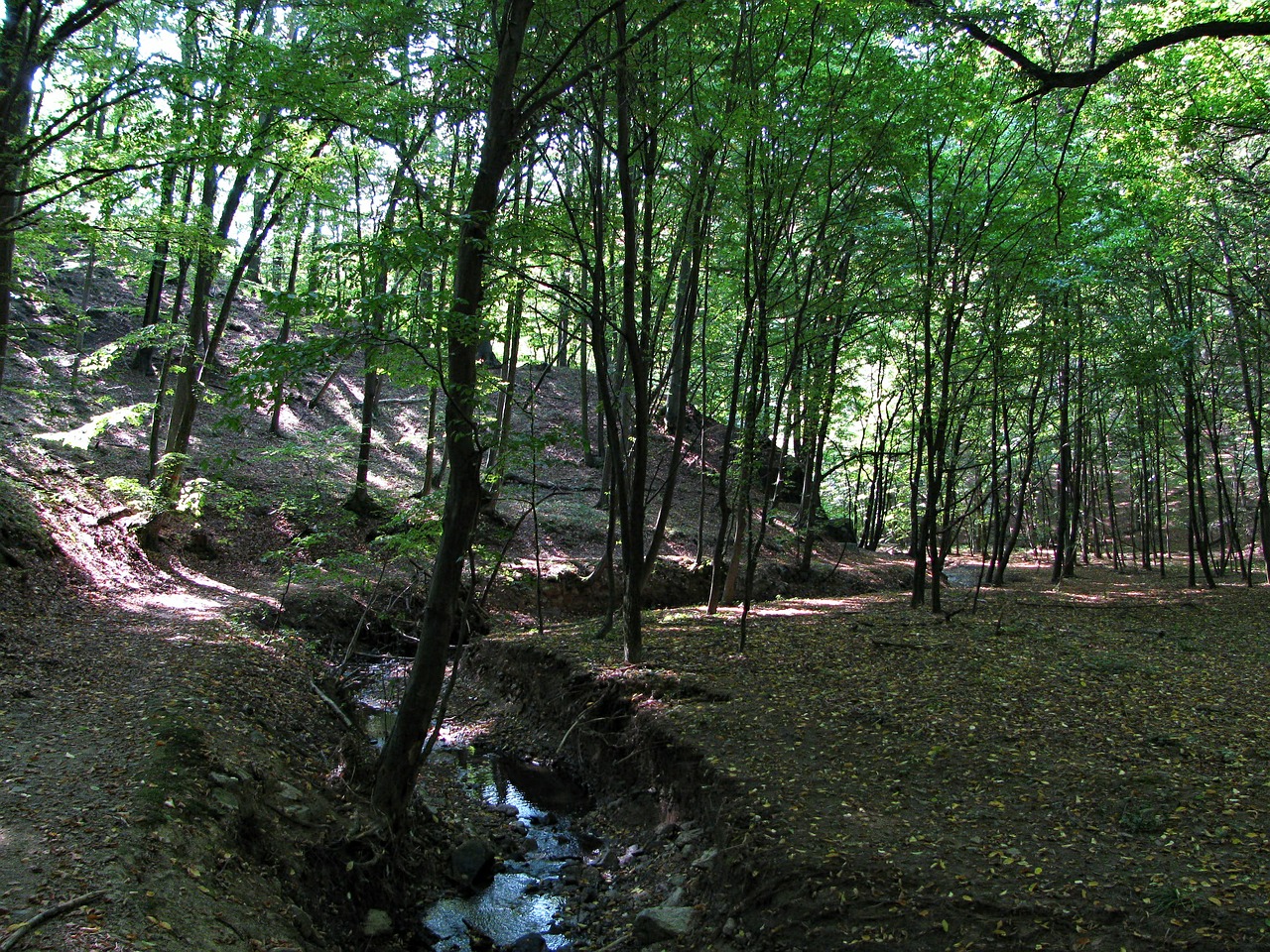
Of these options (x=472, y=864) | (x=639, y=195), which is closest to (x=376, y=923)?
(x=472, y=864)

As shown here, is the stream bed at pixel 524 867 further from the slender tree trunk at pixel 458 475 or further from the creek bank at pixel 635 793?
the slender tree trunk at pixel 458 475

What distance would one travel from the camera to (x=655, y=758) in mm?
7012

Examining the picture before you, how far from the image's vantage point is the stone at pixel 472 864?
5.80 metres

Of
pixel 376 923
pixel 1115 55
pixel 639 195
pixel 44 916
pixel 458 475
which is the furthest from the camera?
pixel 639 195

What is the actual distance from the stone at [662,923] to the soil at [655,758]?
11cm

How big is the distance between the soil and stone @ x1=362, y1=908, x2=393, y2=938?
7 cm

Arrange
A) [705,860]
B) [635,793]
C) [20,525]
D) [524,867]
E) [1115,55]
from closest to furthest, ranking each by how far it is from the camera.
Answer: [1115,55] → [705,860] → [524,867] → [635,793] → [20,525]

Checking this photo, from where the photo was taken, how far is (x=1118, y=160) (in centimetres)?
1155

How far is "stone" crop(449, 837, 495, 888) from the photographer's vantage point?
19.0 ft

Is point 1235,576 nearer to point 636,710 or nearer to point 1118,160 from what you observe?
point 1118,160

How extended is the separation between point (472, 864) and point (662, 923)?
184 cm

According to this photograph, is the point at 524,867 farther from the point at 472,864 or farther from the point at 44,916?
the point at 44,916

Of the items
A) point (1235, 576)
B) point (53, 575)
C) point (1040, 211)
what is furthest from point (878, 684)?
point (1235, 576)

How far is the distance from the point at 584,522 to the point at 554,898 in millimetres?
12294
